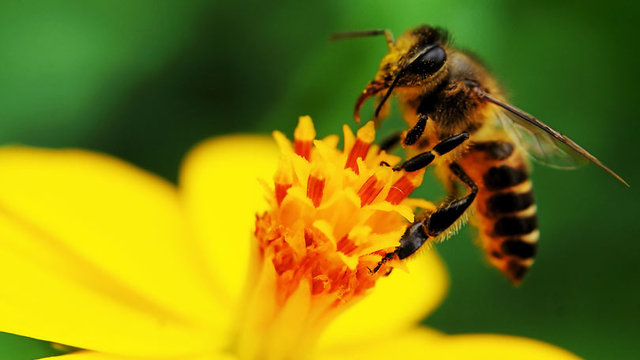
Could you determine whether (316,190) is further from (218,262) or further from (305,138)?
(218,262)

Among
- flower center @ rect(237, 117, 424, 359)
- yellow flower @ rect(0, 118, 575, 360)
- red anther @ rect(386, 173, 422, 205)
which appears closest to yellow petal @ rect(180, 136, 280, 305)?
yellow flower @ rect(0, 118, 575, 360)

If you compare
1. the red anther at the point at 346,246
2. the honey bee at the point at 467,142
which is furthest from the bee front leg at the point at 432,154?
the red anther at the point at 346,246

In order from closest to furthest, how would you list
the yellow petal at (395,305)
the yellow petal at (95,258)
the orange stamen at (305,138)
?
the yellow petal at (95,258) → the orange stamen at (305,138) → the yellow petal at (395,305)

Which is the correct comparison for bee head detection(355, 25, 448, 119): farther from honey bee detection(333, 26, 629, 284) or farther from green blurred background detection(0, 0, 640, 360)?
green blurred background detection(0, 0, 640, 360)

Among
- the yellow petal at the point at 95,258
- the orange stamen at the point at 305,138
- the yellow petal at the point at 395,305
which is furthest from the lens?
the yellow petal at the point at 395,305

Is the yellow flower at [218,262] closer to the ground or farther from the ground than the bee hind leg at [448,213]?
farther from the ground

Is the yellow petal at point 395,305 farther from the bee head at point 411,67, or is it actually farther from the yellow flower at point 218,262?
the bee head at point 411,67

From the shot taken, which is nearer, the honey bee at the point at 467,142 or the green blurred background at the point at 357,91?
the honey bee at the point at 467,142

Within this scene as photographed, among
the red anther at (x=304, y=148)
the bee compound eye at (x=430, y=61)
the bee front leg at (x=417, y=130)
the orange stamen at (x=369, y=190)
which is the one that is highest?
the red anther at (x=304, y=148)
